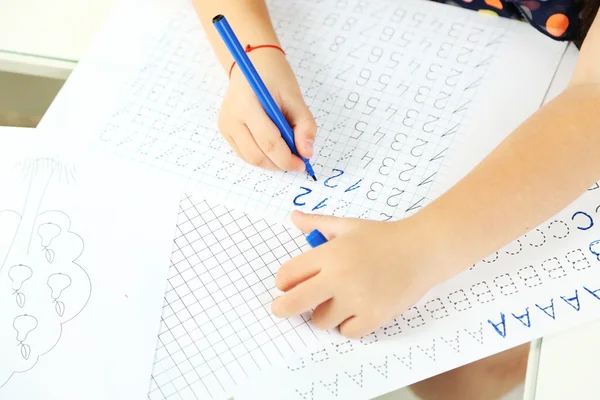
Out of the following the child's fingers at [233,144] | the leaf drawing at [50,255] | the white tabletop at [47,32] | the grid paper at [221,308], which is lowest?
the leaf drawing at [50,255]

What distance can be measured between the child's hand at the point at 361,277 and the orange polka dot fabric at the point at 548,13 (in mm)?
320

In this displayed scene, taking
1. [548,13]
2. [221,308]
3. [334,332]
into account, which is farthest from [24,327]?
[548,13]

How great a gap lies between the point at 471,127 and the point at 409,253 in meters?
A: 0.19

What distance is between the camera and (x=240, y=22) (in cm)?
70

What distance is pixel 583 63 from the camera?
625mm

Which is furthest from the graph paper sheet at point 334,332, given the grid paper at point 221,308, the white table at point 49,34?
the white table at point 49,34

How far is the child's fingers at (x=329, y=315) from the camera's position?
0.55 metres

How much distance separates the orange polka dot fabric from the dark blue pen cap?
Answer: 37 cm

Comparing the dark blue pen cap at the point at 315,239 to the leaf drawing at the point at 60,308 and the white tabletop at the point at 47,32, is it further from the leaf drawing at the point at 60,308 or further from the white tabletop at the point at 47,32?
the white tabletop at the point at 47,32

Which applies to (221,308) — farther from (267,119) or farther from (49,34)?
(49,34)

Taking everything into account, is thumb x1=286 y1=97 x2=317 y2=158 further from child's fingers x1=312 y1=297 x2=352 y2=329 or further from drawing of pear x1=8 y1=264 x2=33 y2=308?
drawing of pear x1=8 y1=264 x2=33 y2=308

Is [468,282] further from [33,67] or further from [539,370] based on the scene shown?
[33,67]

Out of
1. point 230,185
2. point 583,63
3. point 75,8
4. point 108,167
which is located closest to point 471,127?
point 583,63

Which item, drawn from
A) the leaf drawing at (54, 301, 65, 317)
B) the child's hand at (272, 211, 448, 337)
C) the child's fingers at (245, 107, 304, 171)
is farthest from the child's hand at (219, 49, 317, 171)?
the leaf drawing at (54, 301, 65, 317)
